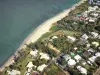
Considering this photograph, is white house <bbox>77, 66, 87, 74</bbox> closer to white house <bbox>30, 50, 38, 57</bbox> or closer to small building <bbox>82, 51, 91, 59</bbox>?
small building <bbox>82, 51, 91, 59</bbox>

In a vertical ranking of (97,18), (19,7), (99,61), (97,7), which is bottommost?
(99,61)

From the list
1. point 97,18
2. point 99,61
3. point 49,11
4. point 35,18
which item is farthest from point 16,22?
point 99,61

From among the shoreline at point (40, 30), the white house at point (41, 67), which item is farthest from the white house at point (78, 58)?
the shoreline at point (40, 30)

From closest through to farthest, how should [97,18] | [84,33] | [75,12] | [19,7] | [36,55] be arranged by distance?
1. [36,55]
2. [84,33]
3. [97,18]
4. [75,12]
5. [19,7]

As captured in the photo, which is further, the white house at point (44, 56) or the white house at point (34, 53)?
the white house at point (34, 53)

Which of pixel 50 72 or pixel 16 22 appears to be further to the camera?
pixel 16 22

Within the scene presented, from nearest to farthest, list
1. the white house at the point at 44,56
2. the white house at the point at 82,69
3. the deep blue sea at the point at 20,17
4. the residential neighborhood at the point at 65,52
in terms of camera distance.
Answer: the white house at the point at 82,69
the residential neighborhood at the point at 65,52
the white house at the point at 44,56
the deep blue sea at the point at 20,17

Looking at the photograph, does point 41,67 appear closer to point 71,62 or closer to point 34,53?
point 34,53

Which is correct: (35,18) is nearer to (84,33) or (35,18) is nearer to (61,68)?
(84,33)

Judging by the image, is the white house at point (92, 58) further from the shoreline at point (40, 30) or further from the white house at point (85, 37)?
the shoreline at point (40, 30)
